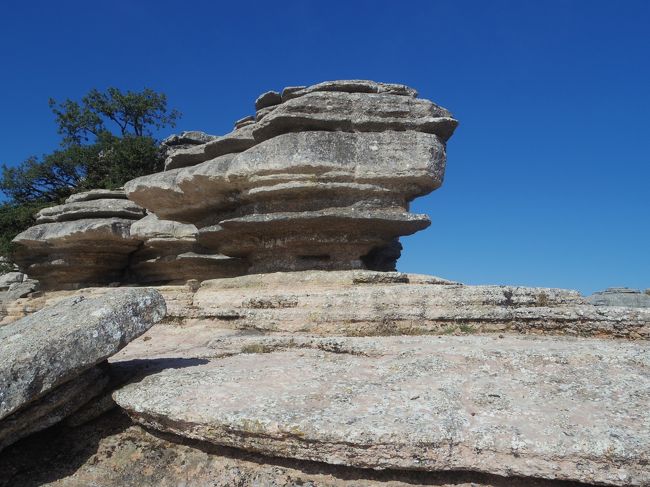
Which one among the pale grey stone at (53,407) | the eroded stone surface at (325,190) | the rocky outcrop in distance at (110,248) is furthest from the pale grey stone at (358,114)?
the pale grey stone at (53,407)

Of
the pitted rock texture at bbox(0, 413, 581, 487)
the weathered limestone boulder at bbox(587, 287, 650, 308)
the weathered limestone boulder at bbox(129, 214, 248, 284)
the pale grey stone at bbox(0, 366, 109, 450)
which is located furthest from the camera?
the weathered limestone boulder at bbox(587, 287, 650, 308)

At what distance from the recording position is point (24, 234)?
58.2ft

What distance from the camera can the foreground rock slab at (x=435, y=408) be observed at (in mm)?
4414

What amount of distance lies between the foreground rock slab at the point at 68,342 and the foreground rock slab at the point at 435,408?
70 cm

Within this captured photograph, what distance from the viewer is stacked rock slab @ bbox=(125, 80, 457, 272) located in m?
10.1

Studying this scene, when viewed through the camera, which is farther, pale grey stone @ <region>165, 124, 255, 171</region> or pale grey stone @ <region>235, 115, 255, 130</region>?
pale grey stone @ <region>235, 115, 255, 130</region>

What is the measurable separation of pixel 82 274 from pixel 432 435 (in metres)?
17.1

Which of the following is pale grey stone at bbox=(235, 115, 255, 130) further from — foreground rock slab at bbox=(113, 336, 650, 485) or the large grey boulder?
foreground rock slab at bbox=(113, 336, 650, 485)

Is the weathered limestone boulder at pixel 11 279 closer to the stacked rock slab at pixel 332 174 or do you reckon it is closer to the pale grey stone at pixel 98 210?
the pale grey stone at pixel 98 210

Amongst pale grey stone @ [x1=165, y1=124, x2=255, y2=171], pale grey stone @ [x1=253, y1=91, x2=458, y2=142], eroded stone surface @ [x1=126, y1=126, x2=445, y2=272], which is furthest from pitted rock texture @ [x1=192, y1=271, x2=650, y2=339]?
pale grey stone @ [x1=165, y1=124, x2=255, y2=171]

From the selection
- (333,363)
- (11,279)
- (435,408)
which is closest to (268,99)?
(333,363)

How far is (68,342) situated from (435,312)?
5.26 metres

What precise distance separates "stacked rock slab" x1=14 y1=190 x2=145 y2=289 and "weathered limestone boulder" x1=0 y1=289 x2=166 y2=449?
10.8 meters

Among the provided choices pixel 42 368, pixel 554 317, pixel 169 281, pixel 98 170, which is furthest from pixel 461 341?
pixel 98 170
